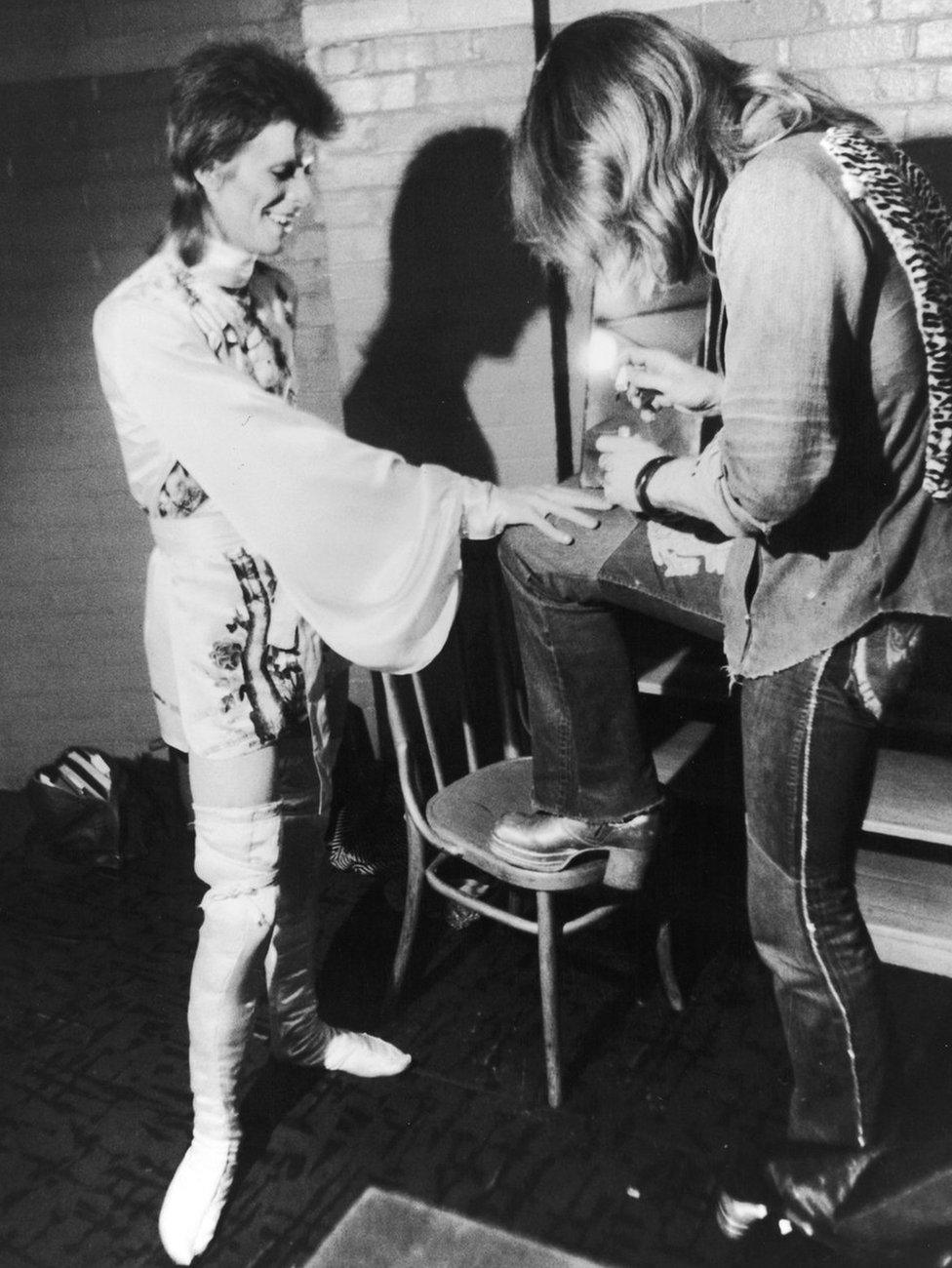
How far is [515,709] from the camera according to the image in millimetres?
2479

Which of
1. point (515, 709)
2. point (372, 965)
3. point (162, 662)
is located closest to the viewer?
point (162, 662)

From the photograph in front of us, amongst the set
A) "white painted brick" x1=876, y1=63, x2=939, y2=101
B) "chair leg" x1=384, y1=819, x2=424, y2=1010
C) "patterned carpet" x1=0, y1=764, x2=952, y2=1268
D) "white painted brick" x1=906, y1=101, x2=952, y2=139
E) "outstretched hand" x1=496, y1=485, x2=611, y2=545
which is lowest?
"patterned carpet" x1=0, y1=764, x2=952, y2=1268

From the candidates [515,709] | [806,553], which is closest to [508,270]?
[515,709]

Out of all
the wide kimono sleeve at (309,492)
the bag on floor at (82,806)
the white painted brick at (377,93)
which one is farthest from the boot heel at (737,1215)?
the white painted brick at (377,93)

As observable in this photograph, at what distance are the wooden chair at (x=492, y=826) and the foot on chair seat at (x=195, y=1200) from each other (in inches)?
23.4

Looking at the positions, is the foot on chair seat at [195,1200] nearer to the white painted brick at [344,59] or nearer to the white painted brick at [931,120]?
the white painted brick at [344,59]

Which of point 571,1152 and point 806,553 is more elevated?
point 806,553

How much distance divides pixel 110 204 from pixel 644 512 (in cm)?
226

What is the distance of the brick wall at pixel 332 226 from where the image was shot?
2.49 m

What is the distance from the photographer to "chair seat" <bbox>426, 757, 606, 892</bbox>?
2.01m

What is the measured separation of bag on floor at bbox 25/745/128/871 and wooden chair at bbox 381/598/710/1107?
44.3 inches

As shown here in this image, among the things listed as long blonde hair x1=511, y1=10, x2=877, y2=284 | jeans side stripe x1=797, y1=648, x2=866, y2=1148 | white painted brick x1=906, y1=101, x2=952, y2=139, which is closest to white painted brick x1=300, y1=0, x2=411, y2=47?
white painted brick x1=906, y1=101, x2=952, y2=139

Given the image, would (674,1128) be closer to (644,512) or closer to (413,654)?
(413,654)

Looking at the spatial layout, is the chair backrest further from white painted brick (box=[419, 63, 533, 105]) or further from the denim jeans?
white painted brick (box=[419, 63, 533, 105])
